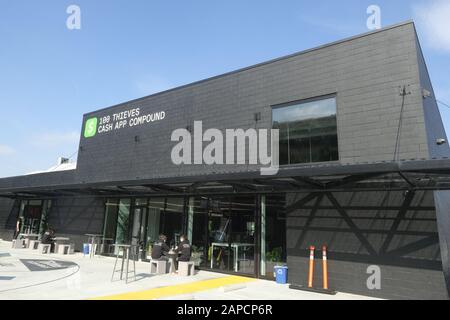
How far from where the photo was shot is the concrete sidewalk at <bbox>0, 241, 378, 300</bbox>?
25.5ft

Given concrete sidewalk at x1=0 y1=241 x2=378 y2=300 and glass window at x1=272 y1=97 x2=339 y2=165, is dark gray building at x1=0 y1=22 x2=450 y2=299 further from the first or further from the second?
concrete sidewalk at x1=0 y1=241 x2=378 y2=300

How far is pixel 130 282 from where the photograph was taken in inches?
373

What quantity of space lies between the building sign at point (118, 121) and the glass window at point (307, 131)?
6055 mm

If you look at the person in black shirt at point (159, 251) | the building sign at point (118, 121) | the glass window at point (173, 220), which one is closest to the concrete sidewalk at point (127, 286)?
the person in black shirt at point (159, 251)

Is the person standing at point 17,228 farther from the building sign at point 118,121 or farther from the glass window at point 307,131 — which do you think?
the glass window at point 307,131

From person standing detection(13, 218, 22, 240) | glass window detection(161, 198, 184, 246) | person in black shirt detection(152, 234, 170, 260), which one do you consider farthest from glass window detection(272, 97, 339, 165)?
person standing detection(13, 218, 22, 240)

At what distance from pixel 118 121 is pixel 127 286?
10.2 metres

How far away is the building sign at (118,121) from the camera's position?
1569 centimetres

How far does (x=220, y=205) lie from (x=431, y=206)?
6.65m

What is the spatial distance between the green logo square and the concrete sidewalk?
8.24 meters

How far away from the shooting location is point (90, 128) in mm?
18578

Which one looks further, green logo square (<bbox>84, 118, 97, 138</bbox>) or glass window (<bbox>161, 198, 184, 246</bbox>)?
green logo square (<bbox>84, 118, 97, 138</bbox>)

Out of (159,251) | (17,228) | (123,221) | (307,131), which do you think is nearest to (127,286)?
(159,251)
